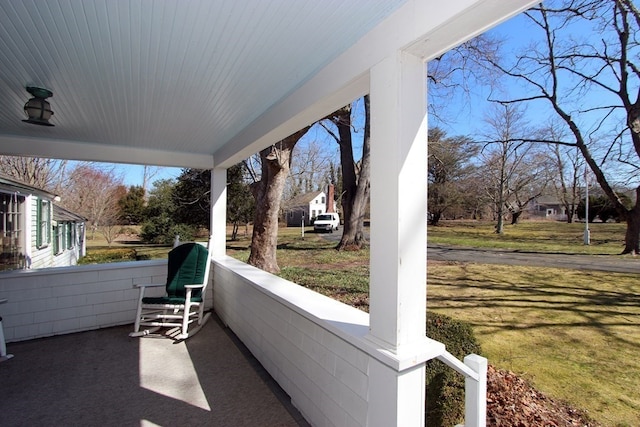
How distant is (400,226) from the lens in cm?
141

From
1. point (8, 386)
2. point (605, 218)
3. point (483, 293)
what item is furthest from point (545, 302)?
point (605, 218)

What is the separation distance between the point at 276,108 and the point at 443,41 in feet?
5.36

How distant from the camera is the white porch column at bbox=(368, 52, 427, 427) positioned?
1.41 m

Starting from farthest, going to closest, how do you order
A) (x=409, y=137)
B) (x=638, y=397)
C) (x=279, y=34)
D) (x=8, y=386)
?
(x=638, y=397)
(x=8, y=386)
(x=279, y=34)
(x=409, y=137)

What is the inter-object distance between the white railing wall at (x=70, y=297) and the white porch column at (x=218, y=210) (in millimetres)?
869

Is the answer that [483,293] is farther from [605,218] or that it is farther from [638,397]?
[605,218]

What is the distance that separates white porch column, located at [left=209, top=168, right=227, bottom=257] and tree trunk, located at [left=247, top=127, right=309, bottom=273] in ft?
5.96

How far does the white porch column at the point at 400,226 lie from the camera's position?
55.6 inches

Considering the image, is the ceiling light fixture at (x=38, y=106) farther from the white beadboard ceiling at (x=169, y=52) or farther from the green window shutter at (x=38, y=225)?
the green window shutter at (x=38, y=225)

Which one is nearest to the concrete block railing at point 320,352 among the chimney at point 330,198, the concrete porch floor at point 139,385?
the concrete porch floor at point 139,385

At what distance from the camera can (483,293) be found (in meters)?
6.54

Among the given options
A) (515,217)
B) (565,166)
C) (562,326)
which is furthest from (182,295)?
(515,217)

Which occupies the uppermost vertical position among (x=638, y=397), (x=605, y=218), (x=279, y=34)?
(x=279, y=34)

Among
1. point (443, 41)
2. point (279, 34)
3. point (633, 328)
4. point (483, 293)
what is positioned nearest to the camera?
point (443, 41)
